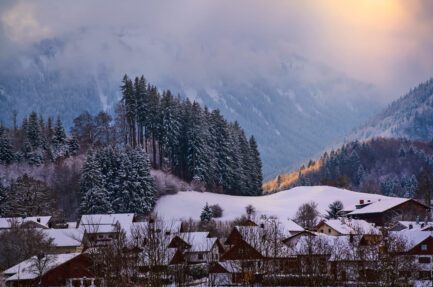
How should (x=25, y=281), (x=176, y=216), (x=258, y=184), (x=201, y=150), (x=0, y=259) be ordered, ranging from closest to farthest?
(x=25, y=281) < (x=0, y=259) < (x=176, y=216) < (x=201, y=150) < (x=258, y=184)

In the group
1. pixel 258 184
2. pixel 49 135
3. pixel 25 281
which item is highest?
pixel 49 135

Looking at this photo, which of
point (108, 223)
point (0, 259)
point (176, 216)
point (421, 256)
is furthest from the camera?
point (176, 216)

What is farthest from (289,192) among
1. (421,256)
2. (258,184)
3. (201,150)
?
(421,256)

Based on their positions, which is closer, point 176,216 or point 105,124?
point 176,216

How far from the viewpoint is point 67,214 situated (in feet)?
345

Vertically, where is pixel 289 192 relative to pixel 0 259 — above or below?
above

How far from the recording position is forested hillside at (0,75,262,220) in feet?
331

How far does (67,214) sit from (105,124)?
2688 cm

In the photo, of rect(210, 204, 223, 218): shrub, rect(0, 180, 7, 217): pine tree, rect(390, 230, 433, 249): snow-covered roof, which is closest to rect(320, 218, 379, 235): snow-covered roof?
rect(390, 230, 433, 249): snow-covered roof

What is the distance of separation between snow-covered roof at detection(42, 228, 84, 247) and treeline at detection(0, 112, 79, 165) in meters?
29.8

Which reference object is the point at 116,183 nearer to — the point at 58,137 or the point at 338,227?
the point at 58,137

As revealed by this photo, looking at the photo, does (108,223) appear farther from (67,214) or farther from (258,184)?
(258,184)

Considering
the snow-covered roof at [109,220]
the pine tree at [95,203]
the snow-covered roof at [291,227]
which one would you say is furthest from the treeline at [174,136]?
the snow-covered roof at [291,227]

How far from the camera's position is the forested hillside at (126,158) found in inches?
3969
